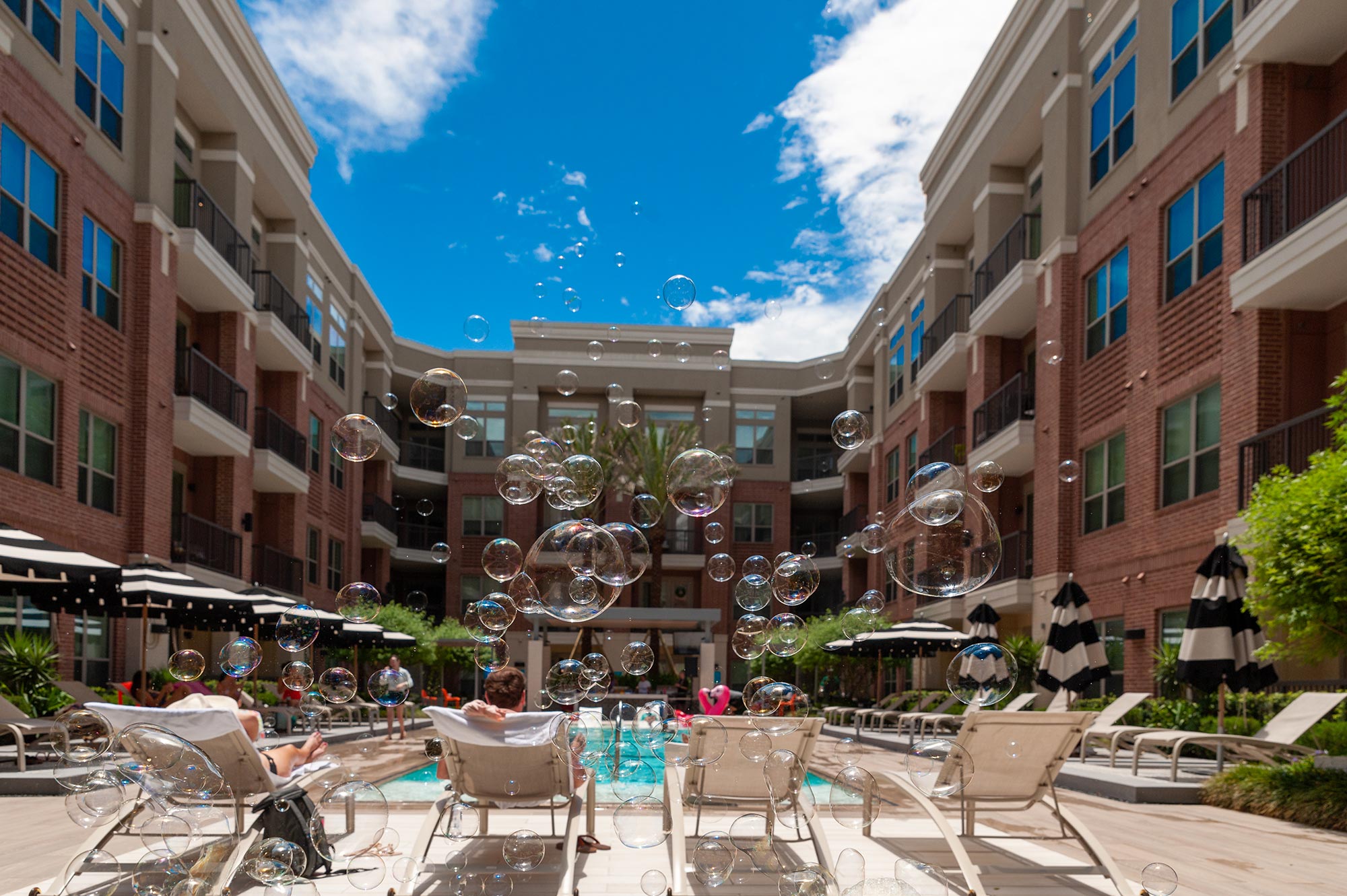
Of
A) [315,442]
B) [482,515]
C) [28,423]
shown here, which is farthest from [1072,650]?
[482,515]

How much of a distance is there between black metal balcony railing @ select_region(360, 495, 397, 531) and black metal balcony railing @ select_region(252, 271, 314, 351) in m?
9.97

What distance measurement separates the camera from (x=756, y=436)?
46.9 meters

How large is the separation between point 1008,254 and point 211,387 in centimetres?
1655

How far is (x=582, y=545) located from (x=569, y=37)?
38.5 ft

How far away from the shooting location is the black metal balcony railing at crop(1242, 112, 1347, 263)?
44.8 ft

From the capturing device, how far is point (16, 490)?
1566 cm

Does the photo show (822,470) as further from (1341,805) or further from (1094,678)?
(1341,805)

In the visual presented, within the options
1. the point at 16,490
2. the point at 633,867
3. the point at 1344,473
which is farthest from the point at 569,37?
the point at 633,867

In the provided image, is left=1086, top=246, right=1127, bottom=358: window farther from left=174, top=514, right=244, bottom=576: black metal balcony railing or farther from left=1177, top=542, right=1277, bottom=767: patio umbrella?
left=174, top=514, right=244, bottom=576: black metal balcony railing

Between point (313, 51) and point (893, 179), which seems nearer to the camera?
point (313, 51)

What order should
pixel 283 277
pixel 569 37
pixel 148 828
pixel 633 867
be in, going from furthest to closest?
pixel 283 277
pixel 569 37
pixel 148 828
pixel 633 867

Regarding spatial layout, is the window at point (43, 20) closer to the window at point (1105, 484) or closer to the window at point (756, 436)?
the window at point (1105, 484)

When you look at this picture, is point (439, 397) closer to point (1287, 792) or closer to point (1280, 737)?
point (1287, 792)

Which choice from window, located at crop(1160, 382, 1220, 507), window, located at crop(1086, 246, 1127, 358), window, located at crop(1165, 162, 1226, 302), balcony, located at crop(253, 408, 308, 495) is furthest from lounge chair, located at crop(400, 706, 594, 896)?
balcony, located at crop(253, 408, 308, 495)
